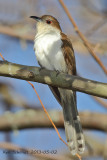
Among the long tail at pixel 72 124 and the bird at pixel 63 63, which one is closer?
the long tail at pixel 72 124

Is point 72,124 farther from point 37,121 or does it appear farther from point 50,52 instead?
point 50,52

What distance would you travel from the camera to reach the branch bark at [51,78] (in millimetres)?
3277

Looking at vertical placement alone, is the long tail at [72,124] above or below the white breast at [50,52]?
below

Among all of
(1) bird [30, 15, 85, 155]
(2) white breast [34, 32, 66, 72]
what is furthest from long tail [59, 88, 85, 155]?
(2) white breast [34, 32, 66, 72]

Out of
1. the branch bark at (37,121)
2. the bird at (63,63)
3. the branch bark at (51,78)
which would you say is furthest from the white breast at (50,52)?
the branch bark at (51,78)

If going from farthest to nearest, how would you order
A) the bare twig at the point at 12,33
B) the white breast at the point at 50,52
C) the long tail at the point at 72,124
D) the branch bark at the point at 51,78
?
the bare twig at the point at 12,33, the white breast at the point at 50,52, the long tail at the point at 72,124, the branch bark at the point at 51,78

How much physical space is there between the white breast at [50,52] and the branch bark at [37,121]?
803 mm

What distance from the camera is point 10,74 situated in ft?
11.3

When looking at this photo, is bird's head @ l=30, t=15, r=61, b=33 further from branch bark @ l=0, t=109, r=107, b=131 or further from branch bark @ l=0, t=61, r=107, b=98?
branch bark @ l=0, t=61, r=107, b=98

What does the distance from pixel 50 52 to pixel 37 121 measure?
1.09m

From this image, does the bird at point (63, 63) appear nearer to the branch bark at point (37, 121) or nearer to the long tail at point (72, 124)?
the long tail at point (72, 124)

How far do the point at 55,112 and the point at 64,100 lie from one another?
40 cm

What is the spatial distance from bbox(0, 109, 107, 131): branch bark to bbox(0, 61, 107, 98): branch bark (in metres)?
1.46

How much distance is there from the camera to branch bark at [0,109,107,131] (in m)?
4.82
